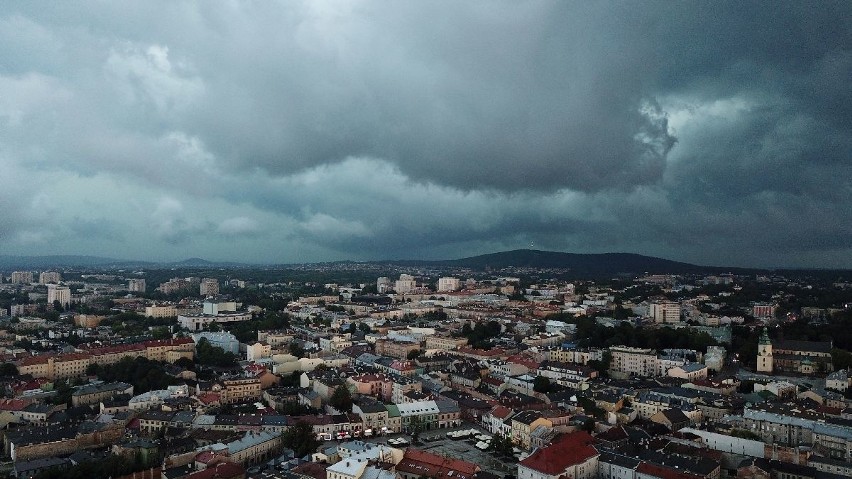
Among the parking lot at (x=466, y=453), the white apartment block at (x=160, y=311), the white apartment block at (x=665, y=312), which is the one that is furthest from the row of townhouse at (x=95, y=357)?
the white apartment block at (x=665, y=312)

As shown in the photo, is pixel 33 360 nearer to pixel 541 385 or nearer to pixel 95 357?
pixel 95 357

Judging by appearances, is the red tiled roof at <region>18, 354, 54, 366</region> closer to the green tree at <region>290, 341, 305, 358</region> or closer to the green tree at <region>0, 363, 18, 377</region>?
the green tree at <region>0, 363, 18, 377</region>

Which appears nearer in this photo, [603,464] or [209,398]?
[603,464]

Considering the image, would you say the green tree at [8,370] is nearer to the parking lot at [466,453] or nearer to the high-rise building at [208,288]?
the parking lot at [466,453]

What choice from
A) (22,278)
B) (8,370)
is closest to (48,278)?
(22,278)

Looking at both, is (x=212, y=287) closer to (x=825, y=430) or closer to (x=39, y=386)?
(x=39, y=386)

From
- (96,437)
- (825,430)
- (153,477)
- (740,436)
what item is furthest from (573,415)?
(96,437)

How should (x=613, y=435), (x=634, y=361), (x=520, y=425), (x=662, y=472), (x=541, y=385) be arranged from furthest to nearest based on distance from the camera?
(x=634, y=361), (x=541, y=385), (x=520, y=425), (x=613, y=435), (x=662, y=472)

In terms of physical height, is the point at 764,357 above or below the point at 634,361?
above
